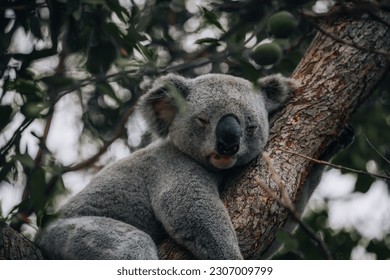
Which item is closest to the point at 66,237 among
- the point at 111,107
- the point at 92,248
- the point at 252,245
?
the point at 92,248

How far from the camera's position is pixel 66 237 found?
3.18m

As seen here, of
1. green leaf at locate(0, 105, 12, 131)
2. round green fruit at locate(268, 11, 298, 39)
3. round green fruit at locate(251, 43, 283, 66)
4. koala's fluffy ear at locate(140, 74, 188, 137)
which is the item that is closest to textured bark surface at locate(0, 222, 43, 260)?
green leaf at locate(0, 105, 12, 131)

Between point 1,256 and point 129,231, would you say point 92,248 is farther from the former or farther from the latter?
point 1,256

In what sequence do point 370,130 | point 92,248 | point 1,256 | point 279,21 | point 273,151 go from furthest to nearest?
point 370,130, point 273,151, point 92,248, point 1,256, point 279,21

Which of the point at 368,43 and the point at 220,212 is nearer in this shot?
the point at 220,212

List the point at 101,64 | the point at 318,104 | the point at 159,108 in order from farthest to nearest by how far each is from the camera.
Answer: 1. the point at 159,108
2. the point at 318,104
3. the point at 101,64

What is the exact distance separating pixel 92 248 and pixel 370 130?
2.25 metres

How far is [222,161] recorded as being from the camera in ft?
11.2

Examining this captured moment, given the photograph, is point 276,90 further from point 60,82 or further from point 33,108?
point 33,108

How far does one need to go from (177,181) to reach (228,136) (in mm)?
433

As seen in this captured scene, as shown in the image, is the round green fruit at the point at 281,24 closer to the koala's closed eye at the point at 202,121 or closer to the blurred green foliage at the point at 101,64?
the blurred green foliage at the point at 101,64

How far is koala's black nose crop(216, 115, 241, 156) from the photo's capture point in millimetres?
3295

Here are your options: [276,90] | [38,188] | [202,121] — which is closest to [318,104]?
[276,90]

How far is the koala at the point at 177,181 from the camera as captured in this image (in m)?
3.10
